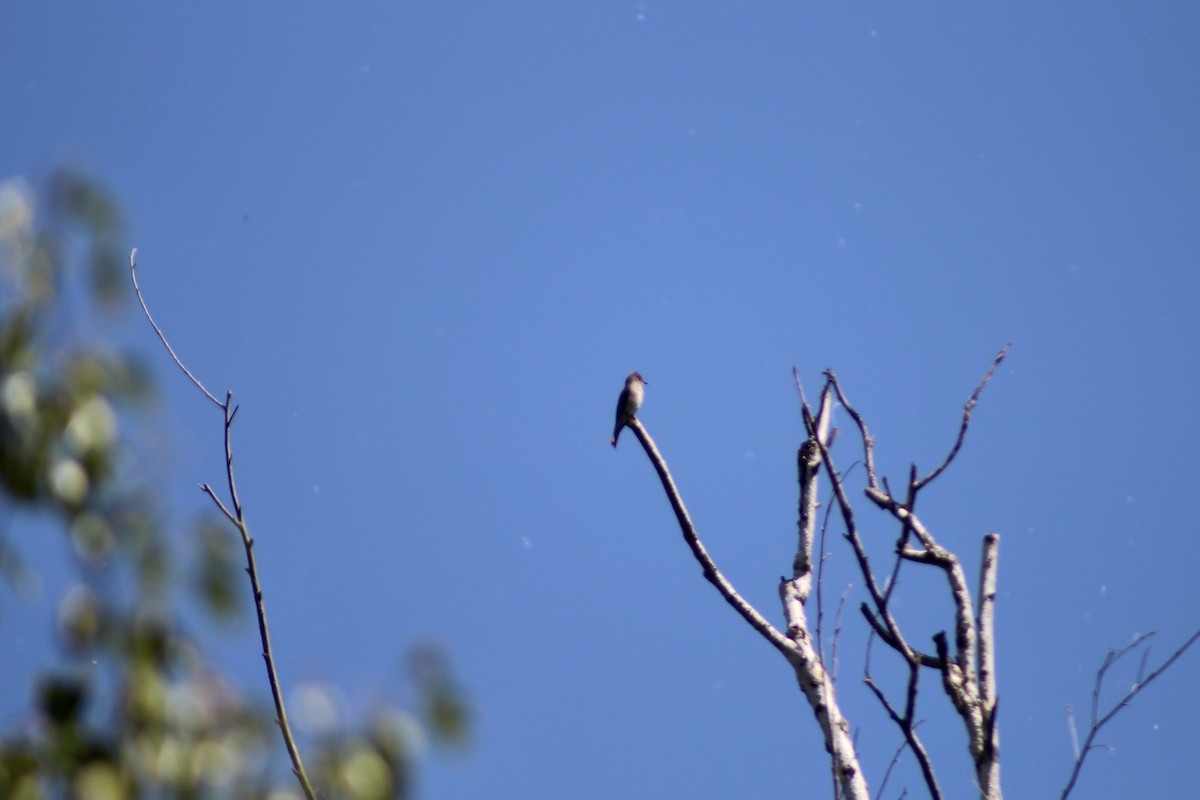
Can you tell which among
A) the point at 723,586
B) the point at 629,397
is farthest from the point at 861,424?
the point at 629,397

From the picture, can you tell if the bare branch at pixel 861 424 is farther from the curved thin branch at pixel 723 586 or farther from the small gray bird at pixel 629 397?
the small gray bird at pixel 629 397

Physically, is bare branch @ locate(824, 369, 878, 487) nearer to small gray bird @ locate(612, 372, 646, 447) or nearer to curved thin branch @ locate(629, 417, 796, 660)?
curved thin branch @ locate(629, 417, 796, 660)

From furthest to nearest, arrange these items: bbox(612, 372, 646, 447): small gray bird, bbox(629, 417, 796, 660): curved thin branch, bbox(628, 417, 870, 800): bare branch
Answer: bbox(612, 372, 646, 447): small gray bird < bbox(629, 417, 796, 660): curved thin branch < bbox(628, 417, 870, 800): bare branch

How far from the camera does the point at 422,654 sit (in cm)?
206

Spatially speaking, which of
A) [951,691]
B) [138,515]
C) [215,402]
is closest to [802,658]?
[951,691]

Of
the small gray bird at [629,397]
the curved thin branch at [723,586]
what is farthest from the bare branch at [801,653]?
the small gray bird at [629,397]

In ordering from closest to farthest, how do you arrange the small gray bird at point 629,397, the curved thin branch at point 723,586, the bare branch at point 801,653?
the bare branch at point 801,653 < the curved thin branch at point 723,586 < the small gray bird at point 629,397

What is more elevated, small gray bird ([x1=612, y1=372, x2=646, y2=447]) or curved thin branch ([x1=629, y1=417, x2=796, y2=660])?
small gray bird ([x1=612, y1=372, x2=646, y2=447])

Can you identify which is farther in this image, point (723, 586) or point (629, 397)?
point (629, 397)

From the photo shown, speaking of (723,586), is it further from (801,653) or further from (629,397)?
(629,397)

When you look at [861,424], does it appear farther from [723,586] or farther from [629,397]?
[629,397]

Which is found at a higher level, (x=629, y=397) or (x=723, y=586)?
(x=629, y=397)

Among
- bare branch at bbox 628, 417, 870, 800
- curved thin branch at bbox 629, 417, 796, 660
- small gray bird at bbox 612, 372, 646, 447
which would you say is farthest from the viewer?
small gray bird at bbox 612, 372, 646, 447

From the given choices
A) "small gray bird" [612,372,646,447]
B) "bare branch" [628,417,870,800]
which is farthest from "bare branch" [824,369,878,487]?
"small gray bird" [612,372,646,447]
